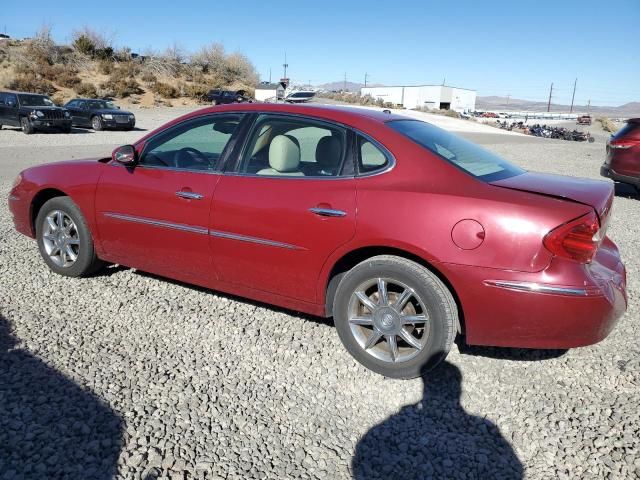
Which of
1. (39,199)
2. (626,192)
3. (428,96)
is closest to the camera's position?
(39,199)

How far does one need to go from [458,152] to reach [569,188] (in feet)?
2.48

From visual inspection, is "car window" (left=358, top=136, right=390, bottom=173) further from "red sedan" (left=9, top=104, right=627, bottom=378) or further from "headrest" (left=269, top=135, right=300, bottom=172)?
"headrest" (left=269, top=135, right=300, bottom=172)

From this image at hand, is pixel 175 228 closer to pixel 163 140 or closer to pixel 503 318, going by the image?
pixel 163 140

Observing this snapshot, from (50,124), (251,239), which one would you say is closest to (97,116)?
(50,124)

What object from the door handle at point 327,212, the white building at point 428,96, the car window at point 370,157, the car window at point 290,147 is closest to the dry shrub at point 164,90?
the car window at point 290,147

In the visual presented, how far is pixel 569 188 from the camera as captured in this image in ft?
10.6

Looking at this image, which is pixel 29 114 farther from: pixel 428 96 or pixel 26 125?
pixel 428 96

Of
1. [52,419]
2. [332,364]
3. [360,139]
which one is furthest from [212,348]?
[360,139]

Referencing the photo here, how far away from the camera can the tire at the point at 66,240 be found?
14.7 feet

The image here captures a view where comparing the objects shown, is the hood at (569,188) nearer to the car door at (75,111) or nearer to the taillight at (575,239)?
the taillight at (575,239)

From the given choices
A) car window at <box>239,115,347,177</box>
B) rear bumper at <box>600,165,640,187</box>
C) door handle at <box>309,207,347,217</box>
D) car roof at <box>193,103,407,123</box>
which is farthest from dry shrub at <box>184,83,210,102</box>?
door handle at <box>309,207,347,217</box>

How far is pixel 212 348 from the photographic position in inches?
140

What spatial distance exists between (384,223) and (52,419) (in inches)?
82.2

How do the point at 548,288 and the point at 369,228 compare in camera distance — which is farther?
the point at 369,228
